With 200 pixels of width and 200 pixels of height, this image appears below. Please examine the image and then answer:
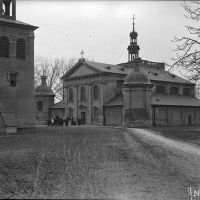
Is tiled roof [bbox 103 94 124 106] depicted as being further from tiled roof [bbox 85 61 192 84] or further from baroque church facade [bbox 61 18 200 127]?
tiled roof [bbox 85 61 192 84]

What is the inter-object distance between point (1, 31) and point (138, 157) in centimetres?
2013

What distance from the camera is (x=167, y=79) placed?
2095 inches

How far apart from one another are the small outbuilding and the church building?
0.85 metres

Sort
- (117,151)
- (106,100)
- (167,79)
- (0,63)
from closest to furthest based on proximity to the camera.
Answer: (117,151) → (0,63) → (106,100) → (167,79)

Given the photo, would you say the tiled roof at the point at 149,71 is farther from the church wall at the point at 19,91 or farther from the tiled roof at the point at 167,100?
the church wall at the point at 19,91

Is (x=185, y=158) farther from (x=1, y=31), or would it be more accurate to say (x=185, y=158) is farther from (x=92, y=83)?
(x=92, y=83)

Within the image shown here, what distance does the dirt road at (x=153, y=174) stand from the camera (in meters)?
9.16

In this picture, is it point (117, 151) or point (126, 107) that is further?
point (126, 107)

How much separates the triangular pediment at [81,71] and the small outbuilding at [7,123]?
21.4 metres

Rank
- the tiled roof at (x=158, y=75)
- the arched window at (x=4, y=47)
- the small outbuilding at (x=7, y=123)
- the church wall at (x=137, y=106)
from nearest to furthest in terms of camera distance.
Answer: the small outbuilding at (x=7, y=123)
the arched window at (x=4, y=47)
the church wall at (x=137, y=106)
the tiled roof at (x=158, y=75)

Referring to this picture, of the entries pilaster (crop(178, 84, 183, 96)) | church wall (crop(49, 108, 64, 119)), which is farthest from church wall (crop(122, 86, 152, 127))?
church wall (crop(49, 108, 64, 119))

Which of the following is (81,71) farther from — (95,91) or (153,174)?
(153,174)

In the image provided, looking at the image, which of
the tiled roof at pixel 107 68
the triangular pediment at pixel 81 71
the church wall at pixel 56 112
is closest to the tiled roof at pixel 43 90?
the church wall at pixel 56 112

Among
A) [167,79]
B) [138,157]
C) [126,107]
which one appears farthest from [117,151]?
[167,79]
